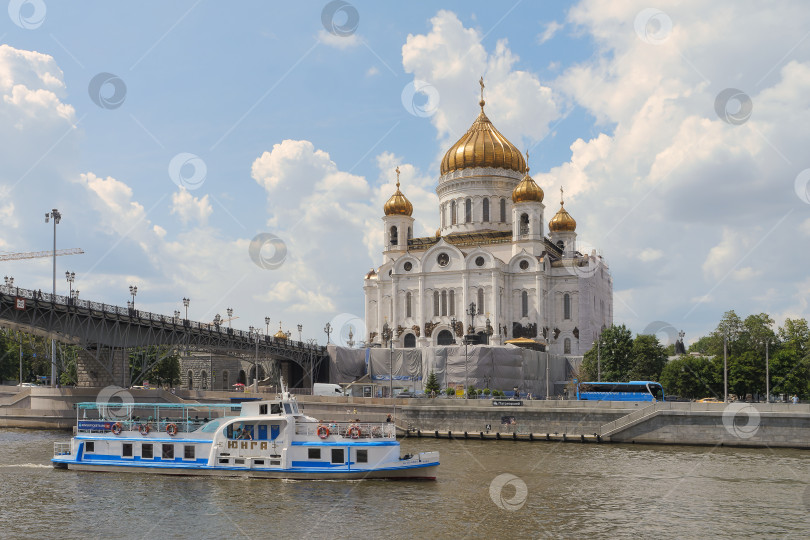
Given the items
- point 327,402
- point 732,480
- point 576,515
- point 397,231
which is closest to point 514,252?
point 397,231

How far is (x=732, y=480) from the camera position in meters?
40.4

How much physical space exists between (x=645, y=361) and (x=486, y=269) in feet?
80.7

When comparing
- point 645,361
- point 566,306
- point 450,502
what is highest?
point 566,306

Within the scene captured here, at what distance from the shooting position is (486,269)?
108 metres

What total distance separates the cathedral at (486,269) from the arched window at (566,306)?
0.13 m

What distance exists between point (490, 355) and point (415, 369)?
955cm

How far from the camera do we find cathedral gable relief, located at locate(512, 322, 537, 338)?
4286 inches

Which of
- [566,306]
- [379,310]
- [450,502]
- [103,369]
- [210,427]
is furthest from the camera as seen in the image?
[379,310]

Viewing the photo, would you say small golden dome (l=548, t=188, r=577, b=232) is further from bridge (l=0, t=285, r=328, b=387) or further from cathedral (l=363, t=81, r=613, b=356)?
bridge (l=0, t=285, r=328, b=387)

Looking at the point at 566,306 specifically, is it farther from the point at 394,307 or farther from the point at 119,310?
the point at 119,310

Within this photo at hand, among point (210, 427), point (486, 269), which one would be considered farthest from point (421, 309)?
point (210, 427)

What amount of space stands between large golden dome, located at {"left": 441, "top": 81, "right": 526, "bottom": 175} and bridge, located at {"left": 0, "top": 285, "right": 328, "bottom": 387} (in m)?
37.3

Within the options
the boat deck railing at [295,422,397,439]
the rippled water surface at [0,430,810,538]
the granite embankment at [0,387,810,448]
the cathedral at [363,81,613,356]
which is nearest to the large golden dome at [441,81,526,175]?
the cathedral at [363,81,613,356]

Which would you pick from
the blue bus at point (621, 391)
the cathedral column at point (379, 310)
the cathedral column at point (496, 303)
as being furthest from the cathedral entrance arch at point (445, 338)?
the blue bus at point (621, 391)
